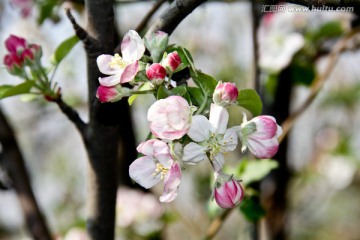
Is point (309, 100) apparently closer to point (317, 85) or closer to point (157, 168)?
point (317, 85)

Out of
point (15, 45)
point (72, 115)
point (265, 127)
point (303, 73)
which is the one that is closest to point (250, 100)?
point (265, 127)

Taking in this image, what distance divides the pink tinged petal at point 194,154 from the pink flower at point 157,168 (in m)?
0.01

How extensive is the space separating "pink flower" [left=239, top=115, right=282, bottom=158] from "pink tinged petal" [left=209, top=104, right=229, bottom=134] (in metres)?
0.03

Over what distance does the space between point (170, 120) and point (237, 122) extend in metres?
2.11

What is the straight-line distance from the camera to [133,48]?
23.4 inches

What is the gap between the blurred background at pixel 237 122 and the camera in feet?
4.89

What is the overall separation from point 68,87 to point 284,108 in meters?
1.08

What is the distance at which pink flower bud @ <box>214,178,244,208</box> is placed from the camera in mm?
575

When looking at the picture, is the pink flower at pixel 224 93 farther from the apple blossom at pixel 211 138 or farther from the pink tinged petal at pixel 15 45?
the pink tinged petal at pixel 15 45

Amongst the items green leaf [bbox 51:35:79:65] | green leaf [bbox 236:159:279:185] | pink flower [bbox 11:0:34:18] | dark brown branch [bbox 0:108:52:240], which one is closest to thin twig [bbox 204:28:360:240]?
green leaf [bbox 236:159:279:185]

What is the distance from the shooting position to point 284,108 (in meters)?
1.67

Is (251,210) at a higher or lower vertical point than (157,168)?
lower

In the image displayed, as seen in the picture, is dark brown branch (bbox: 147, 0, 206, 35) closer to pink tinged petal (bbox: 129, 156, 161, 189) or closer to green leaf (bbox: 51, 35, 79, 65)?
pink tinged petal (bbox: 129, 156, 161, 189)

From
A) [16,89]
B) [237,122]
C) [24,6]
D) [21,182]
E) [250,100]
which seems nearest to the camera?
[250,100]
